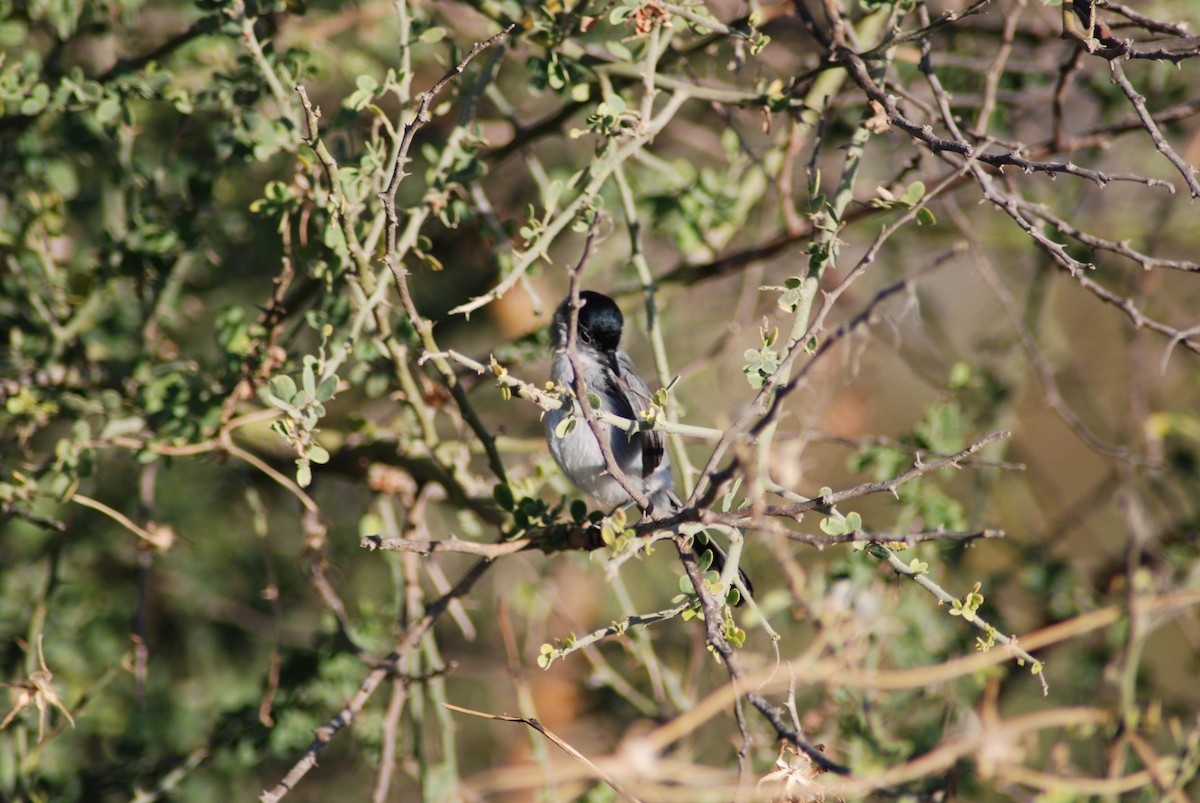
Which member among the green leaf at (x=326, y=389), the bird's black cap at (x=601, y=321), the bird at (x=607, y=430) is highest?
the bird's black cap at (x=601, y=321)

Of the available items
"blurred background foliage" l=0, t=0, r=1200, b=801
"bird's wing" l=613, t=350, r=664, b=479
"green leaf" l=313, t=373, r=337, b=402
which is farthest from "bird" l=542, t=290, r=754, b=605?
"green leaf" l=313, t=373, r=337, b=402

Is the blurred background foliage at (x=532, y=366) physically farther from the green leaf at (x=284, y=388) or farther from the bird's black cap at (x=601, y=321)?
the bird's black cap at (x=601, y=321)

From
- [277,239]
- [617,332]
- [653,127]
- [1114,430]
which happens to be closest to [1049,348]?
[1114,430]

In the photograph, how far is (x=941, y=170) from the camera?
3754 mm

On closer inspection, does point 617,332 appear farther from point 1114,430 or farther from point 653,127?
point 1114,430

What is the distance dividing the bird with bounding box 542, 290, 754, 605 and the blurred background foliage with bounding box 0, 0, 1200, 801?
13 centimetres

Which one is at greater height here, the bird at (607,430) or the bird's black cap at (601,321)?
the bird's black cap at (601,321)

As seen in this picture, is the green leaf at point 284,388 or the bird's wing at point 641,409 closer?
the green leaf at point 284,388

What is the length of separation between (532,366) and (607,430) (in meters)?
0.62

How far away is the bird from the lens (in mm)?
2918

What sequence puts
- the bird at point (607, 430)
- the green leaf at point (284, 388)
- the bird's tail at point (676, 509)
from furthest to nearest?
the bird at point (607, 430) → the bird's tail at point (676, 509) → the green leaf at point (284, 388)

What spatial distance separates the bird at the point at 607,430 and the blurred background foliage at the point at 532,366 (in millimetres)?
130

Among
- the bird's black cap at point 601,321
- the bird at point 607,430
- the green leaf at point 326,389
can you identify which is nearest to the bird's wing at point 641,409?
the bird at point 607,430

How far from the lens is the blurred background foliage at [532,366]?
90.1 inches
